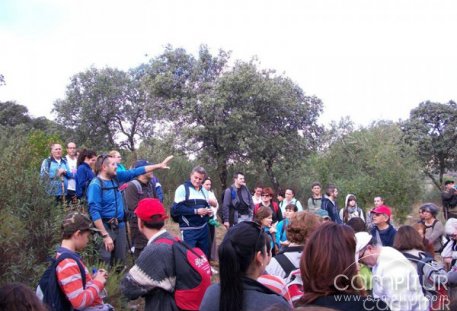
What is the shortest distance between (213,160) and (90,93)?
56.8 feet

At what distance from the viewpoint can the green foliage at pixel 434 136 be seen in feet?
96.6

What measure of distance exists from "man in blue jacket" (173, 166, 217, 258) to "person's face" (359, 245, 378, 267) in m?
4.04

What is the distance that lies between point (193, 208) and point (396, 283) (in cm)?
456

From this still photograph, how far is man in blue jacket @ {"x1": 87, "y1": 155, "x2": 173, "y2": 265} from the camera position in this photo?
543cm

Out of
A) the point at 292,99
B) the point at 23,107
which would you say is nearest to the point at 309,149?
the point at 292,99

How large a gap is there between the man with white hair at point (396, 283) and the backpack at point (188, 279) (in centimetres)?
125

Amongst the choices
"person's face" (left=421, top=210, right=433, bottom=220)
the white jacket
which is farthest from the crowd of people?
"person's face" (left=421, top=210, right=433, bottom=220)

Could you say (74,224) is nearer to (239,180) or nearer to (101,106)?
(239,180)

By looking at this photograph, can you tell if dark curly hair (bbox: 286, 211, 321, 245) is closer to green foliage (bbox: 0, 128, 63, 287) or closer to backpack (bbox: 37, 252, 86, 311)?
backpack (bbox: 37, 252, 86, 311)

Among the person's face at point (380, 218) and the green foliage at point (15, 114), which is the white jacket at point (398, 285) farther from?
the green foliage at point (15, 114)

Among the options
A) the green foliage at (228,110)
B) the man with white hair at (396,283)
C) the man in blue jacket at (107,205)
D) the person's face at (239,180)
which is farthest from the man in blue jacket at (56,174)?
the green foliage at (228,110)

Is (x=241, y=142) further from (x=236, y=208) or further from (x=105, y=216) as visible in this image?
(x=105, y=216)

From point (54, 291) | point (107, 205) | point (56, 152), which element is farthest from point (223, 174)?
point (54, 291)

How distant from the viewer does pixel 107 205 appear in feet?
18.5
